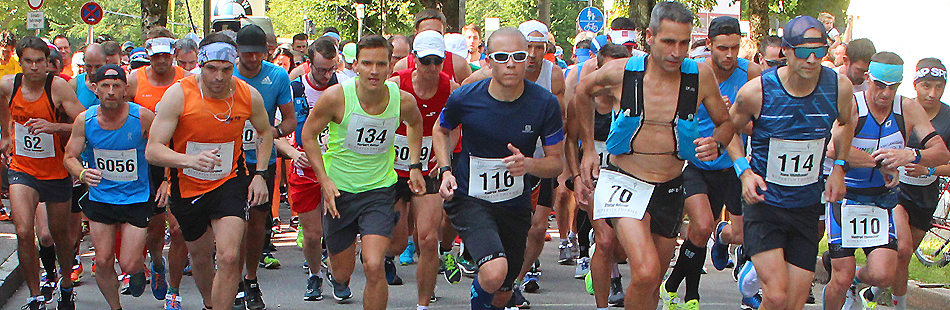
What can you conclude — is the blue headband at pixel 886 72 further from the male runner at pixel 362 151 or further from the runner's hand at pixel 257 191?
the runner's hand at pixel 257 191

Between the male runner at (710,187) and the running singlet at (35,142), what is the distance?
4.45m

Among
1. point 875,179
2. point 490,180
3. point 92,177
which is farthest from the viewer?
point 92,177

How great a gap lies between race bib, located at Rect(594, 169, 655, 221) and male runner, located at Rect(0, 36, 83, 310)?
12.9 feet

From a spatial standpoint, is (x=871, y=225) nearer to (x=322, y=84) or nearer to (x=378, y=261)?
(x=378, y=261)

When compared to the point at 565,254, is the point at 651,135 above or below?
above

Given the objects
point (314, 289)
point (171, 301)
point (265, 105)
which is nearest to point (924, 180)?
point (314, 289)

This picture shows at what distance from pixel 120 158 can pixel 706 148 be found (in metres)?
3.92

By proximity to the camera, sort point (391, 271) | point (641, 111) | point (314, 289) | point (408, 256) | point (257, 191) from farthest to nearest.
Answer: point (408, 256), point (391, 271), point (314, 289), point (257, 191), point (641, 111)

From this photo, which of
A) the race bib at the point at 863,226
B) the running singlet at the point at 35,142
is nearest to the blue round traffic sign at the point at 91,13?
the running singlet at the point at 35,142

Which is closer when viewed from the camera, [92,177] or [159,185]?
[92,177]

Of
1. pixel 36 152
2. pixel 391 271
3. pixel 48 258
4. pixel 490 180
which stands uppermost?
pixel 490 180

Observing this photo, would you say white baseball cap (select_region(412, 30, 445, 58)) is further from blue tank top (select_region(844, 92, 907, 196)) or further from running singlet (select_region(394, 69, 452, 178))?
blue tank top (select_region(844, 92, 907, 196))

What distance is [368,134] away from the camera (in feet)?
22.8

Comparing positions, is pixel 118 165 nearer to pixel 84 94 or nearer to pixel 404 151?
pixel 84 94
